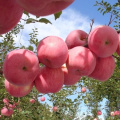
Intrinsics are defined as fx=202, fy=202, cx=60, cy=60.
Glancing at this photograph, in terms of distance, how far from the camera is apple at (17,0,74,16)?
1.80ft

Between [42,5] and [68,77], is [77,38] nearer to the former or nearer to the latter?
[68,77]

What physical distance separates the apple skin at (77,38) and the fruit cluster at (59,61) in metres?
0.01

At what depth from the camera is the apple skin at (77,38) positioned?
3.97 ft

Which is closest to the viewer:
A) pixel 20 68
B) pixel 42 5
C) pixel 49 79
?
pixel 42 5

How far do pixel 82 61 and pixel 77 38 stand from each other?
0.59 ft

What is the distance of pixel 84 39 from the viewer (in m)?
1.26

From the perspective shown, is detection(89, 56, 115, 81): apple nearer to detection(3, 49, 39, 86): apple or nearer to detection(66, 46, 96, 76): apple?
detection(66, 46, 96, 76): apple

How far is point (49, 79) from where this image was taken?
112cm

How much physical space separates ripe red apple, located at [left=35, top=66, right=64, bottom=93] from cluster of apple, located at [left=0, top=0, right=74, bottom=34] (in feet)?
1.43

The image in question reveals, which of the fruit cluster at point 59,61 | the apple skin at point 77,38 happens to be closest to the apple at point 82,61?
the fruit cluster at point 59,61

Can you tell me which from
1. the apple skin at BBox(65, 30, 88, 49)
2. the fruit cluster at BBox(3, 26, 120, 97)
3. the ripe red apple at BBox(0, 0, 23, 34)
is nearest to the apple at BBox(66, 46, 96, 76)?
the fruit cluster at BBox(3, 26, 120, 97)

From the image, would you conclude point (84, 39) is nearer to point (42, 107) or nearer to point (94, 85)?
point (94, 85)

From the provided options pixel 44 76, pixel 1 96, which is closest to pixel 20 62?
pixel 44 76

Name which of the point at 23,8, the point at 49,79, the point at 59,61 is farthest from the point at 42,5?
the point at 49,79
